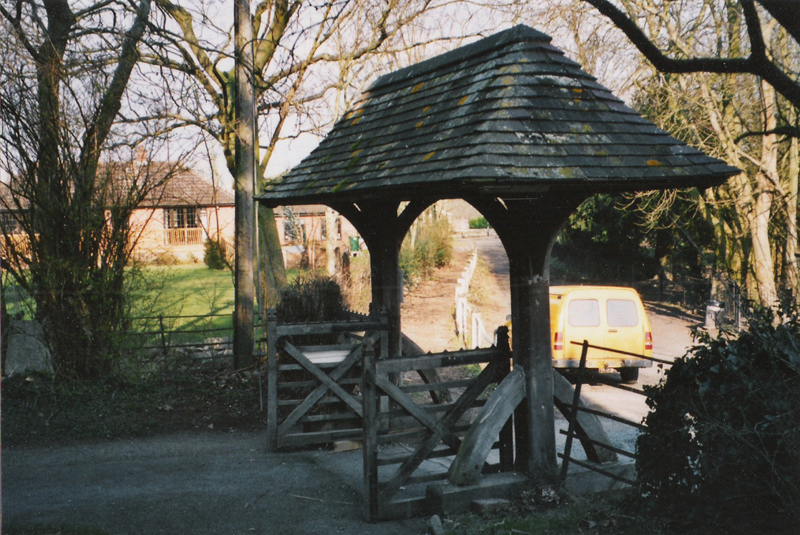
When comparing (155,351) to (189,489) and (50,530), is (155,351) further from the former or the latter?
(50,530)

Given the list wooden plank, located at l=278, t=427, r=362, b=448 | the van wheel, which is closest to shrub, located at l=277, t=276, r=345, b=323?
wooden plank, located at l=278, t=427, r=362, b=448

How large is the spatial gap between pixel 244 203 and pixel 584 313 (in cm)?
688

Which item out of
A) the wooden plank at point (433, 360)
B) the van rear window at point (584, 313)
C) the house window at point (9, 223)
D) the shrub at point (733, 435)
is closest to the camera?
the shrub at point (733, 435)

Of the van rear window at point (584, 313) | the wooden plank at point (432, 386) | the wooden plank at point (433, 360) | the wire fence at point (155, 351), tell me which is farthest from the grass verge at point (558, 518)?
the van rear window at point (584, 313)

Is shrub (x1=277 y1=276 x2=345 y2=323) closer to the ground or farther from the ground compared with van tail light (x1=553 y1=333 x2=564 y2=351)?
farther from the ground

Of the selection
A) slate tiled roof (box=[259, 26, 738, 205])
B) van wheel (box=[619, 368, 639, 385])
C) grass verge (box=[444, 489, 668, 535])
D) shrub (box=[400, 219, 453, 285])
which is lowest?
van wheel (box=[619, 368, 639, 385])

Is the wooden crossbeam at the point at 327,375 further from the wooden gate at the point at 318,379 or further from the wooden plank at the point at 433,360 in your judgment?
the wooden plank at the point at 433,360

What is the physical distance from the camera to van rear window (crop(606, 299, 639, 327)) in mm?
14586

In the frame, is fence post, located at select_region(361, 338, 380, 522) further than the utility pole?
No

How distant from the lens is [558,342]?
1415 centimetres

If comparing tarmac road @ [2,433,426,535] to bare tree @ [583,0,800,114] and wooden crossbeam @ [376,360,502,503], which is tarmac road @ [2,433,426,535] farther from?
bare tree @ [583,0,800,114]

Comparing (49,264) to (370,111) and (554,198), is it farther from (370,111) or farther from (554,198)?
(554,198)

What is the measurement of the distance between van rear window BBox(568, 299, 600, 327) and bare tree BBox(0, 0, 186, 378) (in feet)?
26.3

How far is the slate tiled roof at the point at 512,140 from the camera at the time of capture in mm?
6047
